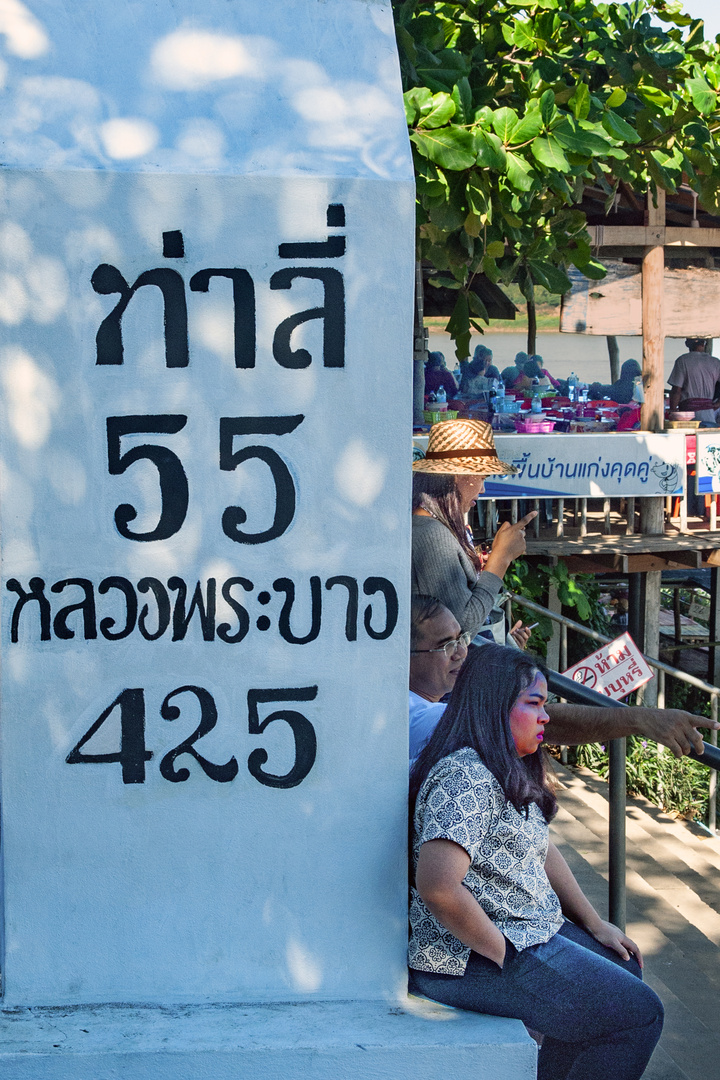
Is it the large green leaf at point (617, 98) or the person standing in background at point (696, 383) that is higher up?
the large green leaf at point (617, 98)

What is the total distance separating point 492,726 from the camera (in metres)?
2.24

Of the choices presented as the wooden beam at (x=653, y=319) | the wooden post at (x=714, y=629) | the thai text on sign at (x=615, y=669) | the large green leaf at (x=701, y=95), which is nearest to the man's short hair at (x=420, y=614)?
the large green leaf at (x=701, y=95)

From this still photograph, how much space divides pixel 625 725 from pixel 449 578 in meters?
1.16

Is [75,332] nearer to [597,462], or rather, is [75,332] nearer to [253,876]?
[253,876]

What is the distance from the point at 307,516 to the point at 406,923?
84 cm

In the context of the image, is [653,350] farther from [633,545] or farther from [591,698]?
[591,698]

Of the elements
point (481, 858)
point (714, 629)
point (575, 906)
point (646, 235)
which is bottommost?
point (714, 629)

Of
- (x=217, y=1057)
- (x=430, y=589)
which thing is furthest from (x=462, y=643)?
(x=217, y=1057)

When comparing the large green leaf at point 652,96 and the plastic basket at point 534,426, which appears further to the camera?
the plastic basket at point 534,426

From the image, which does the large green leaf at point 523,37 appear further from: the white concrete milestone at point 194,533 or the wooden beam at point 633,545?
the wooden beam at point 633,545

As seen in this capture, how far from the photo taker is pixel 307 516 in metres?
2.14

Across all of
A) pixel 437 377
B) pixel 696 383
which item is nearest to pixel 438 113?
pixel 437 377

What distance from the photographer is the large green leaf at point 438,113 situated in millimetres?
3248

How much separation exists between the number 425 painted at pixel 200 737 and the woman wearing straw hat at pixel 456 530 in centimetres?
147
